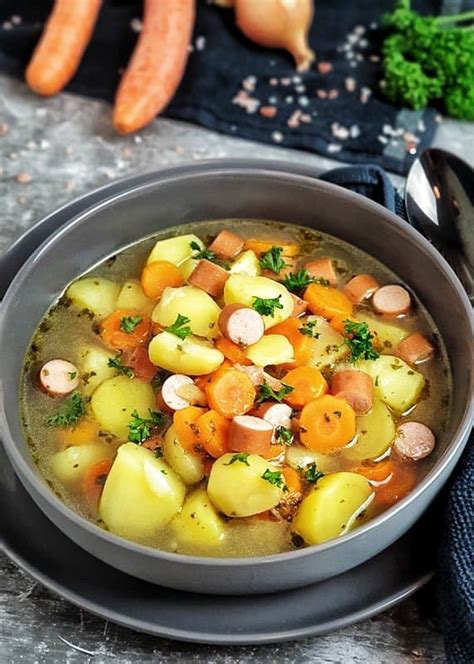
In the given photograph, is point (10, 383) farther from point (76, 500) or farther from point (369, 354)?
point (369, 354)

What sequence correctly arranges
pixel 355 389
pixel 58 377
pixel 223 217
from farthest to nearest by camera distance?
pixel 223 217 → pixel 58 377 → pixel 355 389

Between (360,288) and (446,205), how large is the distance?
461mm

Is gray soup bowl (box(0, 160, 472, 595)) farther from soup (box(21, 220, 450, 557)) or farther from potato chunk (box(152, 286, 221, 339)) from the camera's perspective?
potato chunk (box(152, 286, 221, 339))

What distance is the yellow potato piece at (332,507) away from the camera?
75.6 inches

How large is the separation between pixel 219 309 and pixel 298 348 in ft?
0.70

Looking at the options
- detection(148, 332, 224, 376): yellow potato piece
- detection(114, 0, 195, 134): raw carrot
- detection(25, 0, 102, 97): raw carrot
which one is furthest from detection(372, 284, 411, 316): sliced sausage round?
detection(25, 0, 102, 97): raw carrot

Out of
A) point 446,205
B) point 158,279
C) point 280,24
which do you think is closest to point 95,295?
point 158,279

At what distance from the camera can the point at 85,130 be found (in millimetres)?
3303

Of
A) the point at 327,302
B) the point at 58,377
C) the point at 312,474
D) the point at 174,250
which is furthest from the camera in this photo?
the point at 174,250

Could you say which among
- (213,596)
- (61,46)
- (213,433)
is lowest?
(213,596)

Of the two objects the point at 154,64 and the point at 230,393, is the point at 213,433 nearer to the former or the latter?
the point at 230,393

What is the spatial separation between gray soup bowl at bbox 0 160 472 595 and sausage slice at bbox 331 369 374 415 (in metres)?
0.19

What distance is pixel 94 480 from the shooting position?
205 centimetres

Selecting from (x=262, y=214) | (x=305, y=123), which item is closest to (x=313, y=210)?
(x=262, y=214)
